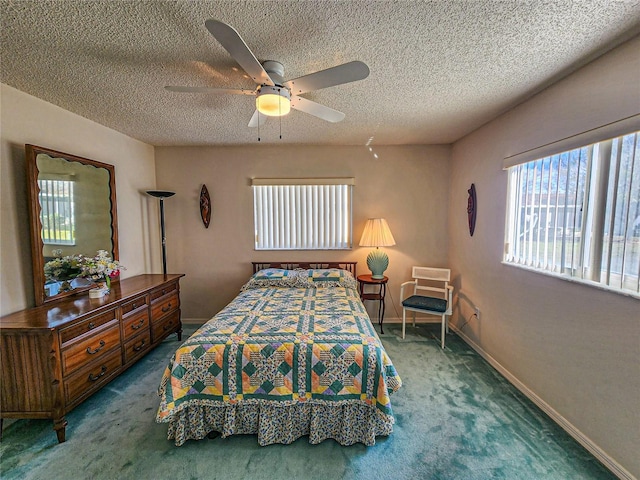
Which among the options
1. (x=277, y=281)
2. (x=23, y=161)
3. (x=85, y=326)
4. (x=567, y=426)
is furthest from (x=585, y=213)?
(x=23, y=161)

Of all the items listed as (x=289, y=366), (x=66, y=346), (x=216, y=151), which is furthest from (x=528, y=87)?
(x=66, y=346)

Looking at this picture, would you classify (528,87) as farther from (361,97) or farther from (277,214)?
(277,214)

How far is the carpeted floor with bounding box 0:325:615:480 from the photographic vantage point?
157 cm

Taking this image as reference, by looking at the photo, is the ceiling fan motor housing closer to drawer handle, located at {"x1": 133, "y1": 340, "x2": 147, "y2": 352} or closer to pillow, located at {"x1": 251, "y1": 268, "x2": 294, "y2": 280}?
pillow, located at {"x1": 251, "y1": 268, "x2": 294, "y2": 280}

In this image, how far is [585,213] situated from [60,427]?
3.86 metres

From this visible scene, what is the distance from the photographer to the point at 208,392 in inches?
69.4

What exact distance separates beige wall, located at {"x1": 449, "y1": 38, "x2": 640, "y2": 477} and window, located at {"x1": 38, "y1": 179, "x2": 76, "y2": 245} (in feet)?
13.4

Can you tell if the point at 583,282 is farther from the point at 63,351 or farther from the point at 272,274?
the point at 63,351

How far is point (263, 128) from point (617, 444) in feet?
12.1

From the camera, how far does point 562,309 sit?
193cm

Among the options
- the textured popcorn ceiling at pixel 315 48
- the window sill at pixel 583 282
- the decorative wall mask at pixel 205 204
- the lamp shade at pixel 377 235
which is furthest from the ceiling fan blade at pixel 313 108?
the decorative wall mask at pixel 205 204

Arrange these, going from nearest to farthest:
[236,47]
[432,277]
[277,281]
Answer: [236,47], [277,281], [432,277]

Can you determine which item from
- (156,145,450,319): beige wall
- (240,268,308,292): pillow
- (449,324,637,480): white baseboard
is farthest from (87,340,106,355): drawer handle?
(449,324,637,480): white baseboard

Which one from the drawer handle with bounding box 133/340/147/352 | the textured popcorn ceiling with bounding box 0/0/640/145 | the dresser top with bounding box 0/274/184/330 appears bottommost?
the drawer handle with bounding box 133/340/147/352
